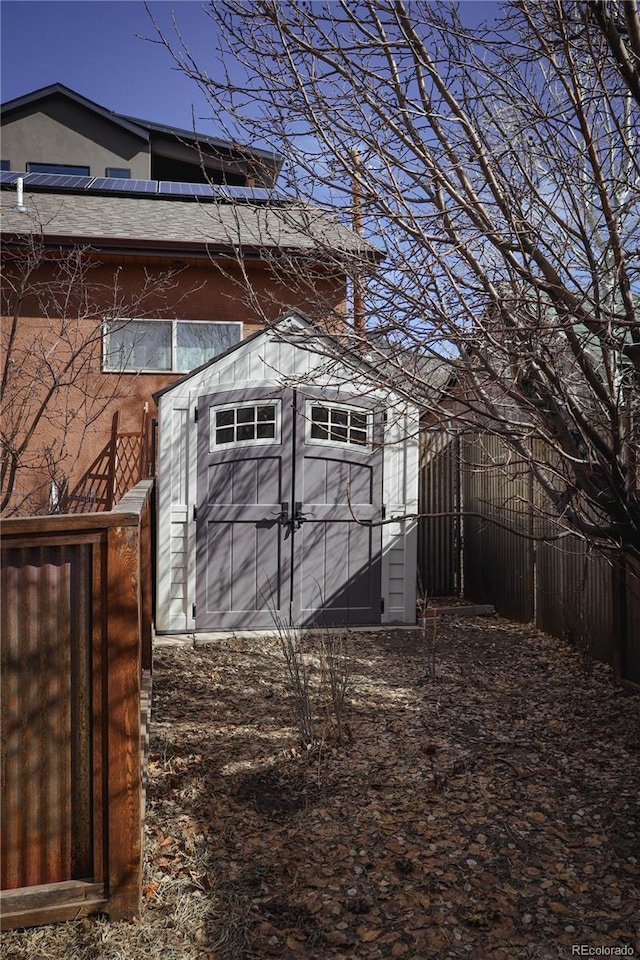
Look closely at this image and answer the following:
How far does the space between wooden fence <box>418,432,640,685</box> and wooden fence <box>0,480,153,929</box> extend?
1.72 metres

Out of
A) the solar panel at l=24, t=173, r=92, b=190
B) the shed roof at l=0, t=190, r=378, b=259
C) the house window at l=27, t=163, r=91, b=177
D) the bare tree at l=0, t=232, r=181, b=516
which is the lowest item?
the bare tree at l=0, t=232, r=181, b=516

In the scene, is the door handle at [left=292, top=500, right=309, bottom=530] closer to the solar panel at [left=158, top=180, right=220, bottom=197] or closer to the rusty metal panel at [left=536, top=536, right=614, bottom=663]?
the rusty metal panel at [left=536, top=536, right=614, bottom=663]

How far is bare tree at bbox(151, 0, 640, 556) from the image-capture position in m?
2.88

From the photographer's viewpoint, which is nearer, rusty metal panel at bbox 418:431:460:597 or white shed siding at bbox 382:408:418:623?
white shed siding at bbox 382:408:418:623

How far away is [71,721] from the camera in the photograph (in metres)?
2.57

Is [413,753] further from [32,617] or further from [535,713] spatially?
[32,617]

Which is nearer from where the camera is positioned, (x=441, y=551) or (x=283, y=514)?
(x=283, y=514)

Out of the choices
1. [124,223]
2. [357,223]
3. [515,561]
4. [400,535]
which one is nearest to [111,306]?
[124,223]

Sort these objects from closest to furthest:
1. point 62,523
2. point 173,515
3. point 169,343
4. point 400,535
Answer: point 62,523, point 173,515, point 400,535, point 169,343

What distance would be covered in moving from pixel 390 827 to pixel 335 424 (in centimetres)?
505

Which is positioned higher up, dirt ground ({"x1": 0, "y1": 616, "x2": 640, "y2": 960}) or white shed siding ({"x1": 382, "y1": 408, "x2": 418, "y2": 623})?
white shed siding ({"x1": 382, "y1": 408, "x2": 418, "y2": 623})

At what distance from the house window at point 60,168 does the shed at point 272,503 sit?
9.94 m

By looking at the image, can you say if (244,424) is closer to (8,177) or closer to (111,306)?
(111,306)

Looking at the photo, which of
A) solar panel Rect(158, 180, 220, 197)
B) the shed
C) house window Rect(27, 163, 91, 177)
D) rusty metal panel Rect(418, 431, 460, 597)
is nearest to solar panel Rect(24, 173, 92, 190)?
solar panel Rect(158, 180, 220, 197)
